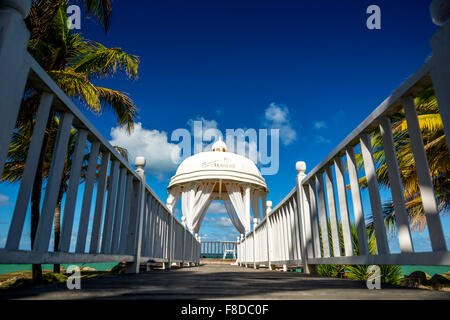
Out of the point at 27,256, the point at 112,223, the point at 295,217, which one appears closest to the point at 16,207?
the point at 27,256

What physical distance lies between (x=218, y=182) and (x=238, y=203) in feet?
4.48

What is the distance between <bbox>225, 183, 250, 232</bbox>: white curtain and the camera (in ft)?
42.8

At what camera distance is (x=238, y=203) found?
13414 mm

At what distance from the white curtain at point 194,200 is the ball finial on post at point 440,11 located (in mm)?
12525

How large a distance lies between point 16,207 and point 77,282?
1.52ft

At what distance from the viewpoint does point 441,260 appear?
1101 mm

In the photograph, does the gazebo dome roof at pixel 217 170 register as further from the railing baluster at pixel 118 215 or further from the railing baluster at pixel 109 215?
the railing baluster at pixel 109 215

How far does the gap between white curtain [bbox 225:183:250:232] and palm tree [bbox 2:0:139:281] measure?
6760mm

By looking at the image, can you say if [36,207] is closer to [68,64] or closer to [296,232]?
[68,64]

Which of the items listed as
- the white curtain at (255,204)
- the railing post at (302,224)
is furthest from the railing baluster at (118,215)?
the white curtain at (255,204)

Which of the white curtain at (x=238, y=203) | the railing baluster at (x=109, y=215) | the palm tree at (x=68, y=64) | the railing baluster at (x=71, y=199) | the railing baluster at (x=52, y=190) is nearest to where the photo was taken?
the railing baluster at (x=52, y=190)

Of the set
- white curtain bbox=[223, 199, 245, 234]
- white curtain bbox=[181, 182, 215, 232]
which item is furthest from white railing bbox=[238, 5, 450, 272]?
white curtain bbox=[223, 199, 245, 234]

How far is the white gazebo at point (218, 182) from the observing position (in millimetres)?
12914
